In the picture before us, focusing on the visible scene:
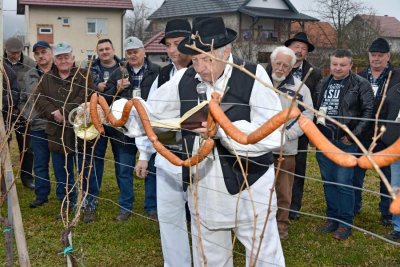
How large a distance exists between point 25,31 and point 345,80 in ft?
113

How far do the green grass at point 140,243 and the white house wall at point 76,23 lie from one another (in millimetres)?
30286

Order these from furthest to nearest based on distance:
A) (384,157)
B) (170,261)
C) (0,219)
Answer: (170,261) < (0,219) < (384,157)

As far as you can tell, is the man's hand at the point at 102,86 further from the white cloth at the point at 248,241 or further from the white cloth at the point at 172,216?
the white cloth at the point at 248,241

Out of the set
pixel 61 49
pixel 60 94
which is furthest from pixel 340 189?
pixel 61 49

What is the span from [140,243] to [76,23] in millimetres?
33933

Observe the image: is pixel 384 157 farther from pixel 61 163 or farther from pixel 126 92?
pixel 61 163

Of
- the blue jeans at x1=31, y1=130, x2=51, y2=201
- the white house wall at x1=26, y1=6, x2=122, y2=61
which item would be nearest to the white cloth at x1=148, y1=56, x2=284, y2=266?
the blue jeans at x1=31, y1=130, x2=51, y2=201

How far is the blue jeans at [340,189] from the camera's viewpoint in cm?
484

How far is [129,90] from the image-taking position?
543 cm

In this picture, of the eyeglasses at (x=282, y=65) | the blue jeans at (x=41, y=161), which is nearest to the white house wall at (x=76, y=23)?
the blue jeans at (x=41, y=161)

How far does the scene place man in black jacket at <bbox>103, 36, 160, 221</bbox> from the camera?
5312mm

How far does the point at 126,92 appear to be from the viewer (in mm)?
5445

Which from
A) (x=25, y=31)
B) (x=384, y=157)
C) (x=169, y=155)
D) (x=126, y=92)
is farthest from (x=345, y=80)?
(x=25, y=31)

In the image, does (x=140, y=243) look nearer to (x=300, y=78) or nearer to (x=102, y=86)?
(x=102, y=86)
